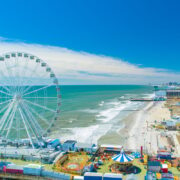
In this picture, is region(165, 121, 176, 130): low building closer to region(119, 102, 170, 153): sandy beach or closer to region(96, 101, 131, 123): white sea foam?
region(119, 102, 170, 153): sandy beach

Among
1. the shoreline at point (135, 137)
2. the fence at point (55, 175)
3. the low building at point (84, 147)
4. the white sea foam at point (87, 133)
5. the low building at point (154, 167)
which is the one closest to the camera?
the fence at point (55, 175)

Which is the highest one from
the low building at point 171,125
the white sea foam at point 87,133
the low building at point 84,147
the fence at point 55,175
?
the low building at point 171,125

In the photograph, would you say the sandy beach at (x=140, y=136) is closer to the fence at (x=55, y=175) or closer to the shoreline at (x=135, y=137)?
the shoreline at (x=135, y=137)

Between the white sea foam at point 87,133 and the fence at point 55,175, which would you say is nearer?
the fence at point 55,175

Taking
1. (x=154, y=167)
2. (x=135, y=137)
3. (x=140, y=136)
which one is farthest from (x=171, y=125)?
(x=154, y=167)

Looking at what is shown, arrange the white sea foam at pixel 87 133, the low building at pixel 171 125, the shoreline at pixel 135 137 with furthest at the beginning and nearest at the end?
1. the low building at pixel 171 125
2. the white sea foam at pixel 87 133
3. the shoreline at pixel 135 137

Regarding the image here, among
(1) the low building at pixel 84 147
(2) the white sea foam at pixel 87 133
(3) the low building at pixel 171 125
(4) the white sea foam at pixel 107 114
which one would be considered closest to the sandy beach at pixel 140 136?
(3) the low building at pixel 171 125

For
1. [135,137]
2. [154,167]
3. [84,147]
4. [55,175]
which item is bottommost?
[55,175]

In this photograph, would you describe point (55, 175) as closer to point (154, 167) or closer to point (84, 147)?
point (84, 147)

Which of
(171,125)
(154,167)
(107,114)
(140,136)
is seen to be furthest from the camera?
(107,114)

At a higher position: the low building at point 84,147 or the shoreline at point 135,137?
the low building at point 84,147

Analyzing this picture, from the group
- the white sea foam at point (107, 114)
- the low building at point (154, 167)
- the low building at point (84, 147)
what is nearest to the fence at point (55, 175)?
the low building at point (84, 147)

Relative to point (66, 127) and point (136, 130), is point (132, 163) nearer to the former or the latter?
point (136, 130)

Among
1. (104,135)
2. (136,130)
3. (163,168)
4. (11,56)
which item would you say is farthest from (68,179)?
(136,130)
